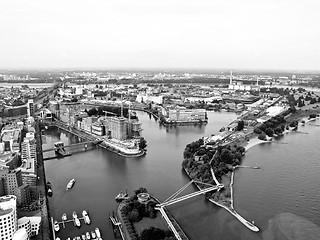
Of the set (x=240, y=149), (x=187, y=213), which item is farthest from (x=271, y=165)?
(x=187, y=213)

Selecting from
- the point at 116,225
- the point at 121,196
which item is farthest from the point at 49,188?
the point at 116,225

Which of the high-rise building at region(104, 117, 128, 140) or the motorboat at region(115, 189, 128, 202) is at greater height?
the high-rise building at region(104, 117, 128, 140)

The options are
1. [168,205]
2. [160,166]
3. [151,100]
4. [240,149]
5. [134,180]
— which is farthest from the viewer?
[151,100]

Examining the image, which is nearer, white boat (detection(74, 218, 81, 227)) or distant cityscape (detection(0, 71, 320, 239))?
white boat (detection(74, 218, 81, 227))

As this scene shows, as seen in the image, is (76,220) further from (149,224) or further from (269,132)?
(269,132)

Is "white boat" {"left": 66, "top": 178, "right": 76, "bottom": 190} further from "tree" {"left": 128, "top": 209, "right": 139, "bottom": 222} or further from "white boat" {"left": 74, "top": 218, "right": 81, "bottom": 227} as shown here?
"tree" {"left": 128, "top": 209, "right": 139, "bottom": 222}

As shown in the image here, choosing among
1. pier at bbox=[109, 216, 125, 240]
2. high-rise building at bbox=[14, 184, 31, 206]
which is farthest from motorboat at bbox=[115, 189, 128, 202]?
high-rise building at bbox=[14, 184, 31, 206]

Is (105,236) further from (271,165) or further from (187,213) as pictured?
(271,165)
